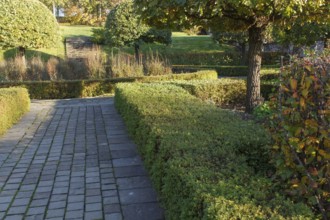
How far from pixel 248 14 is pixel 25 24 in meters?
10.8

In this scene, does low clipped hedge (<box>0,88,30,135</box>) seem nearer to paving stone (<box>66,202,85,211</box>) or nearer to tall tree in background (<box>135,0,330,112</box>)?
tall tree in background (<box>135,0,330,112</box>)

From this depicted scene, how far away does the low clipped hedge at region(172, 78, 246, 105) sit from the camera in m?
8.53

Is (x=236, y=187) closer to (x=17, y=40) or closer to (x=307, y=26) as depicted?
(x=17, y=40)

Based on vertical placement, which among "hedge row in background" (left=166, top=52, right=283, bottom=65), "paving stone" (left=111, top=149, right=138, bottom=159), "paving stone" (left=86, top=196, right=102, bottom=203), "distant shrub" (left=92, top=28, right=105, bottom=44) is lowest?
"paving stone" (left=86, top=196, right=102, bottom=203)

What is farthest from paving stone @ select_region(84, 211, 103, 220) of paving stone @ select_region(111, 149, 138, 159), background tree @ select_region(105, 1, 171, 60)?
background tree @ select_region(105, 1, 171, 60)

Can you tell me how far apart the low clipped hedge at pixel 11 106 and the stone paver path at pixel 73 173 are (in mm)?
218

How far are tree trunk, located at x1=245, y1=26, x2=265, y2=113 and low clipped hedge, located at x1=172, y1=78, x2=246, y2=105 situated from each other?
4.47ft

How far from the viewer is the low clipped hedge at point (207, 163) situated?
210 cm

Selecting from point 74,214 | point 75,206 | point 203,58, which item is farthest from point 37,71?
point 203,58

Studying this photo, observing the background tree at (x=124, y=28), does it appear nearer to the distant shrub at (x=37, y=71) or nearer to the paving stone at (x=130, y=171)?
the distant shrub at (x=37, y=71)

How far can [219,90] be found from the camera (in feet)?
29.2

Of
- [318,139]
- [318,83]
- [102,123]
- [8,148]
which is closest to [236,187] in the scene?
[318,139]

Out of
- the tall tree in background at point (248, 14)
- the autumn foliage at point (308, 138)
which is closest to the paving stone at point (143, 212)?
the autumn foliage at point (308, 138)

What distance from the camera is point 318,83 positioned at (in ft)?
7.47
